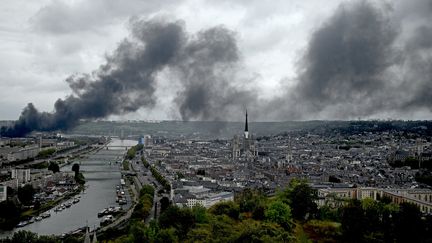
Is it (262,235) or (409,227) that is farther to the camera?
(409,227)

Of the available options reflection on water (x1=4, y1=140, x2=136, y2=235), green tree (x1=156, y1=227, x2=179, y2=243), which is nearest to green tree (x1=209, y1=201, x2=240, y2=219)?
green tree (x1=156, y1=227, x2=179, y2=243)

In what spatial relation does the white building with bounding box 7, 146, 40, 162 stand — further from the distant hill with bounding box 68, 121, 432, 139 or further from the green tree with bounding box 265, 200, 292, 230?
the distant hill with bounding box 68, 121, 432, 139

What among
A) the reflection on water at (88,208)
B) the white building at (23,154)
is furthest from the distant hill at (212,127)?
the reflection on water at (88,208)

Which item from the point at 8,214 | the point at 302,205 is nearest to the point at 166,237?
the point at 302,205

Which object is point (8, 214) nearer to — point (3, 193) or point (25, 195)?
point (3, 193)

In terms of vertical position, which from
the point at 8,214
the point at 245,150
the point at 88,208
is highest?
the point at 245,150

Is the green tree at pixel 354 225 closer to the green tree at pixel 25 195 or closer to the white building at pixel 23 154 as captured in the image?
the green tree at pixel 25 195

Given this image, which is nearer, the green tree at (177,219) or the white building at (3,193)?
the green tree at (177,219)

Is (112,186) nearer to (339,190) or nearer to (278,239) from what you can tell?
(339,190)

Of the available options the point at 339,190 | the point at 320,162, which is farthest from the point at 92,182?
the point at 320,162
